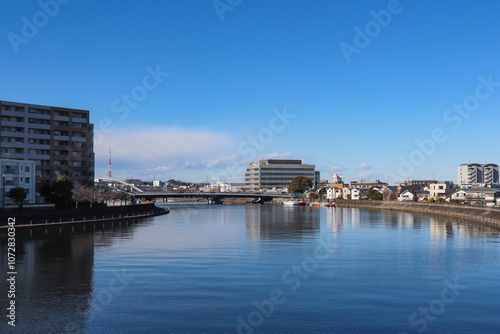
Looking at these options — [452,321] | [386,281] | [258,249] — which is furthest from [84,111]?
[452,321]

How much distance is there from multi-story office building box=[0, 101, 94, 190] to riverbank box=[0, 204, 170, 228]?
16.4 metres

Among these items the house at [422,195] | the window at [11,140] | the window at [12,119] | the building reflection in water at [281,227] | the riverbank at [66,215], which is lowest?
the building reflection in water at [281,227]

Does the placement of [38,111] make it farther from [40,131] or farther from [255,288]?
[255,288]

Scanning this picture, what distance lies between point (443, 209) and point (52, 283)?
10235cm

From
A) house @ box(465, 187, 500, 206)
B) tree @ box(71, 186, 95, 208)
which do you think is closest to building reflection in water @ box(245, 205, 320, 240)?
tree @ box(71, 186, 95, 208)

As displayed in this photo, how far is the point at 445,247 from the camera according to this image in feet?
147

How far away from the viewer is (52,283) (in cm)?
2612

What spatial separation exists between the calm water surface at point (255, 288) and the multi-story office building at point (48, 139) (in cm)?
5681

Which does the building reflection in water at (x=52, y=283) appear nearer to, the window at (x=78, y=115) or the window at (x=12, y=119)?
the window at (x=12, y=119)

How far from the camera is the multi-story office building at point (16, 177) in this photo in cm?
7806

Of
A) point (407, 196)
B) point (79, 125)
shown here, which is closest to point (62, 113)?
point (79, 125)

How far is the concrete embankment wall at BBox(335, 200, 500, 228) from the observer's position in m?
80.5

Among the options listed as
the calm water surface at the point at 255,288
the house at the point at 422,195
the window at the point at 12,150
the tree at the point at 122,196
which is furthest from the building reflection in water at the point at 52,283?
the house at the point at 422,195

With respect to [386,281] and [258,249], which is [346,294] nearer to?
[386,281]
